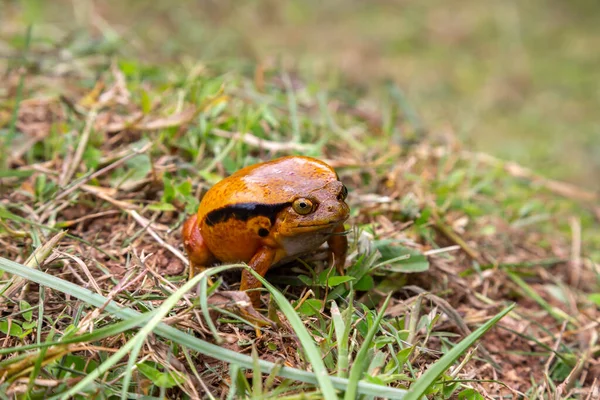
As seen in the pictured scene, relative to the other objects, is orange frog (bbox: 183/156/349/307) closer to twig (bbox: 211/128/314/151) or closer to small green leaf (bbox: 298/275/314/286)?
small green leaf (bbox: 298/275/314/286)

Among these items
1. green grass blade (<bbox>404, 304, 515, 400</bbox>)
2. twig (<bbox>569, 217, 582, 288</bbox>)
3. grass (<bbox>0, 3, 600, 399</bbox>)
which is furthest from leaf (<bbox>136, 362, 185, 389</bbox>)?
twig (<bbox>569, 217, 582, 288</bbox>)

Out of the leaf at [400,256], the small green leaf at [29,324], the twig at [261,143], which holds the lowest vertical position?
the leaf at [400,256]

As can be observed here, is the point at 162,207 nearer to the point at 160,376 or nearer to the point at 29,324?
the point at 29,324

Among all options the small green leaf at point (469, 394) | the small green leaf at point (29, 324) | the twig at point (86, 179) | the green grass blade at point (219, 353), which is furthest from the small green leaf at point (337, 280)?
the twig at point (86, 179)

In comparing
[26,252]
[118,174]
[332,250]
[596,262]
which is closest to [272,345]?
[332,250]

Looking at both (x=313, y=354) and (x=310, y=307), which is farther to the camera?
(x=310, y=307)

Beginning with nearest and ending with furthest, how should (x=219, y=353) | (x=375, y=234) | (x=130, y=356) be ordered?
(x=130, y=356) → (x=219, y=353) → (x=375, y=234)

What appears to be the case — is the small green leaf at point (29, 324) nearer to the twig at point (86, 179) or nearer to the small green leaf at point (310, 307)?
the twig at point (86, 179)

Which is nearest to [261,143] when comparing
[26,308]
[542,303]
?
[26,308]

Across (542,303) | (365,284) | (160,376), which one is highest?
(160,376)

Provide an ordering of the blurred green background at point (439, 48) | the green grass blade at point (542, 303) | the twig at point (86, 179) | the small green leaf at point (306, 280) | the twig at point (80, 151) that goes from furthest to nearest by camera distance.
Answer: the blurred green background at point (439, 48)
the twig at point (80, 151)
the green grass blade at point (542, 303)
the twig at point (86, 179)
the small green leaf at point (306, 280)
